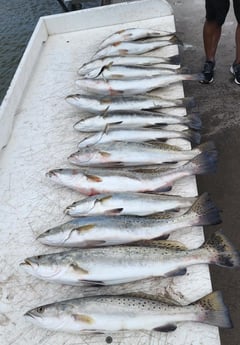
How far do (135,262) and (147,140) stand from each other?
4.29 ft

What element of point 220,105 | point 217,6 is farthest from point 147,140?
point 217,6

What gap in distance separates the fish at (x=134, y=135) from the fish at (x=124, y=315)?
1520 mm

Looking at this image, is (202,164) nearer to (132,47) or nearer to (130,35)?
(132,47)

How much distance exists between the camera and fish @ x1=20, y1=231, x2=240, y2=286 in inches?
96.0

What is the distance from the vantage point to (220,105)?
4.68 m

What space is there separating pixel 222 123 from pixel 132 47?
4.39ft

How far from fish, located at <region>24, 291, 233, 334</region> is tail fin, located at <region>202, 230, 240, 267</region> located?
0.74 ft

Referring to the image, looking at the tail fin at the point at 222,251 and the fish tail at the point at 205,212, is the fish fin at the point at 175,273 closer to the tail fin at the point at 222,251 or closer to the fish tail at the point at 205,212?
the tail fin at the point at 222,251

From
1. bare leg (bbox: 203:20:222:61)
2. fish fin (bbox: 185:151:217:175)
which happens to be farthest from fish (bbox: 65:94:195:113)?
bare leg (bbox: 203:20:222:61)

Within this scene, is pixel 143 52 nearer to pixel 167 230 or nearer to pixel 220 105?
pixel 220 105

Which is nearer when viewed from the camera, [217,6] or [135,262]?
[135,262]

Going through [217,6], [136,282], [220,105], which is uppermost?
[217,6]

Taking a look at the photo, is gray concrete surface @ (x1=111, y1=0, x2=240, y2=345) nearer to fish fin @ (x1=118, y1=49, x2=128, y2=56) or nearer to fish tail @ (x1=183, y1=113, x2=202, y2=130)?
fish tail @ (x1=183, y1=113, x2=202, y2=130)

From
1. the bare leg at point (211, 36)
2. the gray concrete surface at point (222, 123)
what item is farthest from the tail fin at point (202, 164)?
the bare leg at point (211, 36)
